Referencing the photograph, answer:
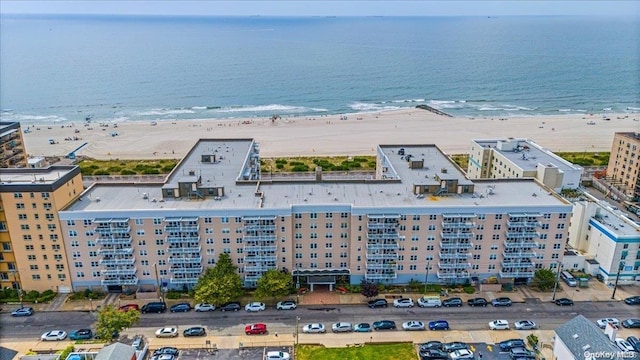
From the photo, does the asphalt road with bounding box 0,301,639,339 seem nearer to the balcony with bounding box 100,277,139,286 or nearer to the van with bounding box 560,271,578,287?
the van with bounding box 560,271,578,287

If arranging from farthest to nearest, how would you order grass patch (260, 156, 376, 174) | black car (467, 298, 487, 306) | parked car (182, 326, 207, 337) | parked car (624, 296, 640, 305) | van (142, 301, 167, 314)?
grass patch (260, 156, 376, 174) < parked car (624, 296, 640, 305) < black car (467, 298, 487, 306) < van (142, 301, 167, 314) < parked car (182, 326, 207, 337)

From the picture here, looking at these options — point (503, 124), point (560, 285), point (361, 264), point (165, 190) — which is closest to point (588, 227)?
point (560, 285)

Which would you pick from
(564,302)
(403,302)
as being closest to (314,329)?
(403,302)

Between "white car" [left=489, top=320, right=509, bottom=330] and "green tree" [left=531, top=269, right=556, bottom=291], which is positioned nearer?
"white car" [left=489, top=320, right=509, bottom=330]

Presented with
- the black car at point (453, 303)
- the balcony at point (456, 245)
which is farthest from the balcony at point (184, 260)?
the black car at point (453, 303)

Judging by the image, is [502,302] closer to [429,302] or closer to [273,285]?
[429,302]

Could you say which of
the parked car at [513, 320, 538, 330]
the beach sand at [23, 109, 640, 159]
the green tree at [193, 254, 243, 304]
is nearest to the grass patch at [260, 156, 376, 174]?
the beach sand at [23, 109, 640, 159]

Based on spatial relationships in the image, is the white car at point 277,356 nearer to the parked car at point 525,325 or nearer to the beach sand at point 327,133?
the parked car at point 525,325
